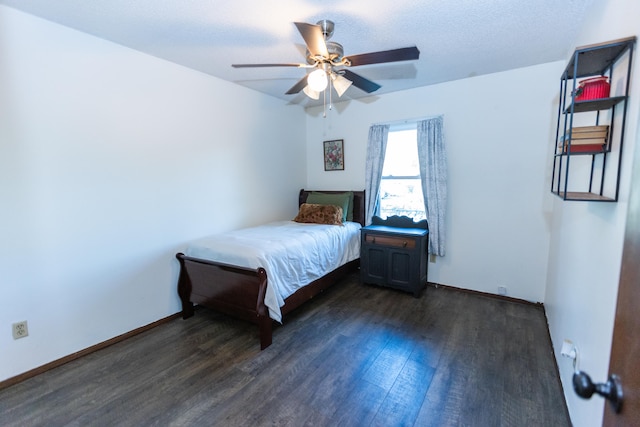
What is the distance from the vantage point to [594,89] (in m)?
1.33

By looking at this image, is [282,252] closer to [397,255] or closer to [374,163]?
[397,255]

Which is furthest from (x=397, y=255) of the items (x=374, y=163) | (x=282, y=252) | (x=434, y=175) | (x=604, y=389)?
(x=604, y=389)

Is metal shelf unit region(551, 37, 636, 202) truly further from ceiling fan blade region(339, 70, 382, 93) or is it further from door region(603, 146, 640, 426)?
ceiling fan blade region(339, 70, 382, 93)

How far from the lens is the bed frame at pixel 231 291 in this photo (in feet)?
7.64

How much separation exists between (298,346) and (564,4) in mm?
3021

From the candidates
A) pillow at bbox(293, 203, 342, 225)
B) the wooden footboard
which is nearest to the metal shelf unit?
the wooden footboard

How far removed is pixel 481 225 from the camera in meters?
3.24

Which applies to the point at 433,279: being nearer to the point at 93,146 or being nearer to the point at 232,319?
the point at 232,319

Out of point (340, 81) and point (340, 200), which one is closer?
point (340, 81)

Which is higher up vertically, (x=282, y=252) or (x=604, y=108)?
(x=604, y=108)

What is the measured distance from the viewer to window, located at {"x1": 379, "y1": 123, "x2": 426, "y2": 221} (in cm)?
364

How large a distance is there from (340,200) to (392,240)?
954 millimetres

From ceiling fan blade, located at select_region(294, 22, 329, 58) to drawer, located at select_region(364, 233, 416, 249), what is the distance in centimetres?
213

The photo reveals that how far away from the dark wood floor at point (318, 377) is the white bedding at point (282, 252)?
0.43 m
